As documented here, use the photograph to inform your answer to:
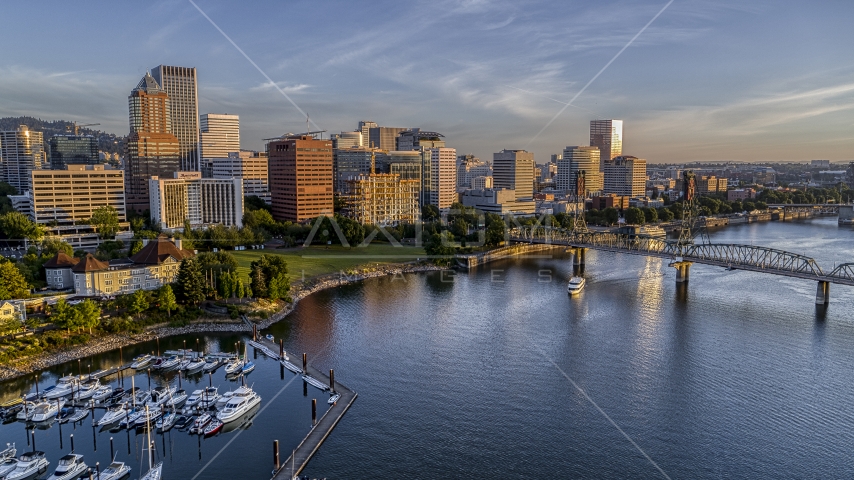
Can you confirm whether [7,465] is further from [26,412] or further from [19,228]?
[19,228]

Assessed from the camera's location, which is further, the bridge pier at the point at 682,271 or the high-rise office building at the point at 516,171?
the high-rise office building at the point at 516,171

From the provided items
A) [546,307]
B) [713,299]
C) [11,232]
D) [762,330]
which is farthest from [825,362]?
[11,232]

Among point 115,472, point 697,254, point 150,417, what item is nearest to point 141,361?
point 150,417

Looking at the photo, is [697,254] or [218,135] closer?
[697,254]

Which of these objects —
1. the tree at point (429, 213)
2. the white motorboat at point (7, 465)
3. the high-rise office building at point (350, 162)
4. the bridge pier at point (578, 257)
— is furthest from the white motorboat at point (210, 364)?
the high-rise office building at point (350, 162)

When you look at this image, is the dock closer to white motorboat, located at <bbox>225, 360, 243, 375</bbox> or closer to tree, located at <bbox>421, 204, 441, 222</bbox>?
white motorboat, located at <bbox>225, 360, 243, 375</bbox>

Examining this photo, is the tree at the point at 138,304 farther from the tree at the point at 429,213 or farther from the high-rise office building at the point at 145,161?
the tree at the point at 429,213

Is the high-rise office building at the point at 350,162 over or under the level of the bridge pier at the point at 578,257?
over
